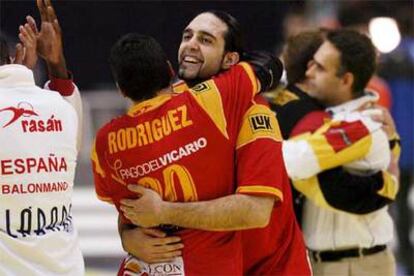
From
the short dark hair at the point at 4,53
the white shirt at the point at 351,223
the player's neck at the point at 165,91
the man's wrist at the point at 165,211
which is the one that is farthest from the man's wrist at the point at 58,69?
the white shirt at the point at 351,223

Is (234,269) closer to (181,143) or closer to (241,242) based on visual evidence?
(241,242)

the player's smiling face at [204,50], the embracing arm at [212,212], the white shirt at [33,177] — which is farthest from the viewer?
the player's smiling face at [204,50]

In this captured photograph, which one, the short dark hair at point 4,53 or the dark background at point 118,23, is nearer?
the short dark hair at point 4,53

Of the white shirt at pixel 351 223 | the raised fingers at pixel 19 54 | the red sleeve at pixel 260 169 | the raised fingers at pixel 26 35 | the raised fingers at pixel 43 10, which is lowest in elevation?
the white shirt at pixel 351 223

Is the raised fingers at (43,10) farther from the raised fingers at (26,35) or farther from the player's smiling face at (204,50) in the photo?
the player's smiling face at (204,50)

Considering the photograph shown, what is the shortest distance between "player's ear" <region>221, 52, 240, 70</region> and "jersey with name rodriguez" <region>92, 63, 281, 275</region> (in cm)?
22

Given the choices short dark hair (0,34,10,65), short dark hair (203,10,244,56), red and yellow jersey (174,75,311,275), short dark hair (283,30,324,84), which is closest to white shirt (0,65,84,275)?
short dark hair (0,34,10,65)

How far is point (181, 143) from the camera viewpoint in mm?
4570

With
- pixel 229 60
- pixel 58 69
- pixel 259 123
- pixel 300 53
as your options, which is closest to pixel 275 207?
pixel 259 123

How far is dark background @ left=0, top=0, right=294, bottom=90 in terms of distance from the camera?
1341 centimetres

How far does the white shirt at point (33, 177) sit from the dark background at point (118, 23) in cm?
874

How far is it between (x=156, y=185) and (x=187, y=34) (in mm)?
685

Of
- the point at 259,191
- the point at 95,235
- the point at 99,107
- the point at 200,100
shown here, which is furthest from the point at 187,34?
Answer: the point at 99,107

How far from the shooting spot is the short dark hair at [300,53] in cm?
589
